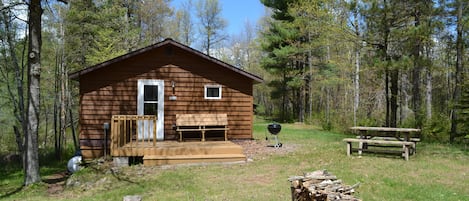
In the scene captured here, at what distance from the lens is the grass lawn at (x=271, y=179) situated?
5.87m

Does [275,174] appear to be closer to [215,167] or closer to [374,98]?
[215,167]

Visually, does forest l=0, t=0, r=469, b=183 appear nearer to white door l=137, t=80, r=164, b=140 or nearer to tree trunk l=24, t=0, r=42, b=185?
tree trunk l=24, t=0, r=42, b=185

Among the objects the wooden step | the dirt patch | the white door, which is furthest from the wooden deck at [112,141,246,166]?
the white door

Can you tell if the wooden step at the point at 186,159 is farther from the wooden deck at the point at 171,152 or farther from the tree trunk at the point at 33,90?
the tree trunk at the point at 33,90

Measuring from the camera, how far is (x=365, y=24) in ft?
44.1

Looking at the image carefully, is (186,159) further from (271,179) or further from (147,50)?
(147,50)

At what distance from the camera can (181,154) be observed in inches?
344

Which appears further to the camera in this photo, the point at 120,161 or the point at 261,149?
the point at 261,149

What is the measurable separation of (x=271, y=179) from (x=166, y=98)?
5559 millimetres

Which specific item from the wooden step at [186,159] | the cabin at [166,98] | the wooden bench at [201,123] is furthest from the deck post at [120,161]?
the wooden bench at [201,123]

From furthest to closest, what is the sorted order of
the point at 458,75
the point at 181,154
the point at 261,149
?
the point at 458,75 → the point at 261,149 → the point at 181,154

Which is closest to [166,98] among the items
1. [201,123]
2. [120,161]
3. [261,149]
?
[201,123]

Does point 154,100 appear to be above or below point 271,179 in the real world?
above

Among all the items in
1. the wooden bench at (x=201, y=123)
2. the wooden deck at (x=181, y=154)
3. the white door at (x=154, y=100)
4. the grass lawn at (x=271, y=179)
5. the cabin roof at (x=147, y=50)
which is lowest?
the grass lawn at (x=271, y=179)
